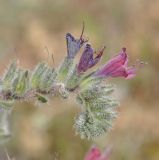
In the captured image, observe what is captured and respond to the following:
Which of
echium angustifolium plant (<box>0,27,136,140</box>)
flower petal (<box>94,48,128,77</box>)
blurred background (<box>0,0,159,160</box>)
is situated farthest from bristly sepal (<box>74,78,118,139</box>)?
blurred background (<box>0,0,159,160</box>)

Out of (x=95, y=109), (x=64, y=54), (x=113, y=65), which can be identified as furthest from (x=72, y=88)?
(x=64, y=54)

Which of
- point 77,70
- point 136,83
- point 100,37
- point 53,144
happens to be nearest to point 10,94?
A: point 77,70

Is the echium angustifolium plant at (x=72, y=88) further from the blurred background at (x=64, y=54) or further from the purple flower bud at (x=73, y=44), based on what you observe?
the blurred background at (x=64, y=54)

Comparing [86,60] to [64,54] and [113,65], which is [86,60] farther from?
[64,54]

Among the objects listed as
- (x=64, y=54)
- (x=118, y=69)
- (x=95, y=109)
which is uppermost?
(x=64, y=54)

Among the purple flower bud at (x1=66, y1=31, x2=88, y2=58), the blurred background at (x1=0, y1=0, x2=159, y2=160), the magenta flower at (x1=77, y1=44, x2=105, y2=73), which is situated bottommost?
the magenta flower at (x1=77, y1=44, x2=105, y2=73)

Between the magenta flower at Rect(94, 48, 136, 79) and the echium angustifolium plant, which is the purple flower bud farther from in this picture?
the magenta flower at Rect(94, 48, 136, 79)

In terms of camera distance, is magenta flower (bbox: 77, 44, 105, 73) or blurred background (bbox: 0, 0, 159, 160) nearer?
magenta flower (bbox: 77, 44, 105, 73)
